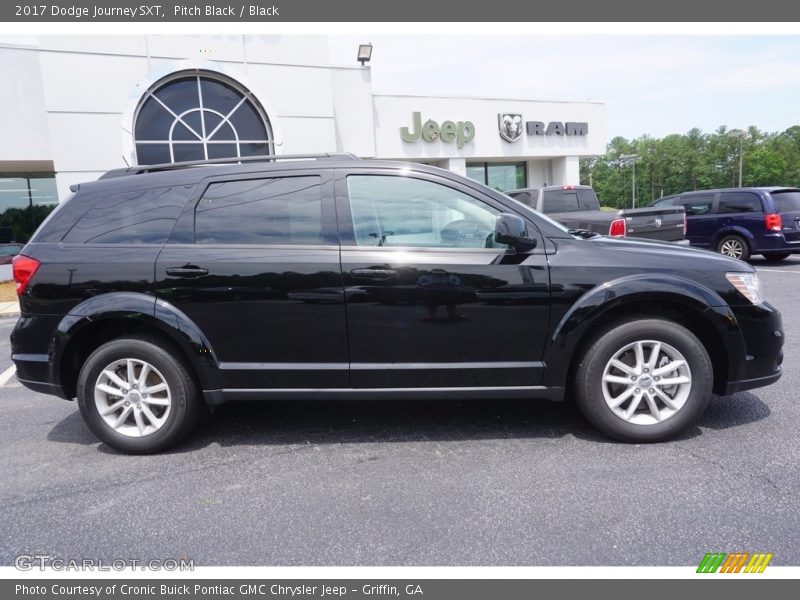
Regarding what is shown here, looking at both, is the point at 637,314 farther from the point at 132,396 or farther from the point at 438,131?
the point at 438,131

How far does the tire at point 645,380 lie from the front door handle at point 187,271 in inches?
99.4

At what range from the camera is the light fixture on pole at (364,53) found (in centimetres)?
1817

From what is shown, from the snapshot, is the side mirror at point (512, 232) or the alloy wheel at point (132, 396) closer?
the side mirror at point (512, 232)

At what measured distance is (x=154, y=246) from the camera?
3.55m

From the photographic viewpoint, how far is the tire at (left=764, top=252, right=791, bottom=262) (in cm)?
1186

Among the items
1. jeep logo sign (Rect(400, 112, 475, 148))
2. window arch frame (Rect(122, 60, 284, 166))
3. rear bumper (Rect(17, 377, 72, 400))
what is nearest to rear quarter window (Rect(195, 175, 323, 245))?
rear bumper (Rect(17, 377, 72, 400))

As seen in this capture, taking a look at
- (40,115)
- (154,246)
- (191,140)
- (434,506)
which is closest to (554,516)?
(434,506)

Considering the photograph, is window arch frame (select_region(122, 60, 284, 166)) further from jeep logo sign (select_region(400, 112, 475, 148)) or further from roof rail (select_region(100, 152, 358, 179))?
roof rail (select_region(100, 152, 358, 179))

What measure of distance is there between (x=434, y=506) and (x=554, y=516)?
0.62m

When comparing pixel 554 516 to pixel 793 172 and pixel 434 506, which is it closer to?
pixel 434 506

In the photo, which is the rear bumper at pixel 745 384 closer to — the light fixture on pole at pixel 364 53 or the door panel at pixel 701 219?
the door panel at pixel 701 219

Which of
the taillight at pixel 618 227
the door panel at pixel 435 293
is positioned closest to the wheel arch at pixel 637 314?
the door panel at pixel 435 293

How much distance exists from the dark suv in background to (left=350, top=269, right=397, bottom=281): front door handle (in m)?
10.9

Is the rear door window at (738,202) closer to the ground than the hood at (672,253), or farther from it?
farther from it
